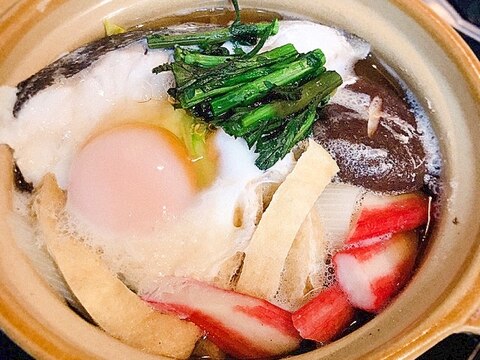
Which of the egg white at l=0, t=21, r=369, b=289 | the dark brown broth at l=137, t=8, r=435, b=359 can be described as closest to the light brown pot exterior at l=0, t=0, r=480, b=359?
the dark brown broth at l=137, t=8, r=435, b=359

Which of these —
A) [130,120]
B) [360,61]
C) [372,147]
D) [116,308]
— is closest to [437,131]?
[372,147]

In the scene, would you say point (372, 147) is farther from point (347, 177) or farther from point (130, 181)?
point (130, 181)

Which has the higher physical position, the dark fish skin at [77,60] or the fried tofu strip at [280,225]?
the dark fish skin at [77,60]

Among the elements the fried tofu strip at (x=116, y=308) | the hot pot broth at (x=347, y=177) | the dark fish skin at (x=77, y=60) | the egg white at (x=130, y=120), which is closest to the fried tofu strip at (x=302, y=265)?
the hot pot broth at (x=347, y=177)

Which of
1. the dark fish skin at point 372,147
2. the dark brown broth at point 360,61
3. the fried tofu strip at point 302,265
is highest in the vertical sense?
the dark brown broth at point 360,61

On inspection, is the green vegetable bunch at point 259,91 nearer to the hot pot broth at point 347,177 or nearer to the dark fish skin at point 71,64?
the hot pot broth at point 347,177

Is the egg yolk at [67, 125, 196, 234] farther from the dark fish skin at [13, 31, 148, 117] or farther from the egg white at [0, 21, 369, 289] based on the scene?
the dark fish skin at [13, 31, 148, 117]

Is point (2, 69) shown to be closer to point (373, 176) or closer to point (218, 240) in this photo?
point (218, 240)
